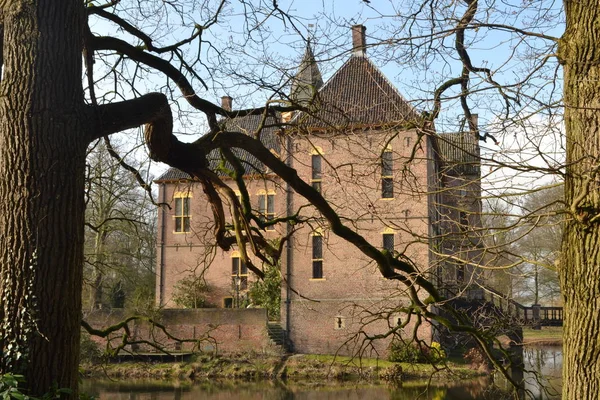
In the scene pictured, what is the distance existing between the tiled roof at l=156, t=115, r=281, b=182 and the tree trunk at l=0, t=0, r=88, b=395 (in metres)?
1.54

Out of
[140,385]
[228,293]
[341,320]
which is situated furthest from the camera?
[228,293]

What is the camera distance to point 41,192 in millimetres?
4035

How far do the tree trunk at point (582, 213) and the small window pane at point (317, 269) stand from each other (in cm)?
1917

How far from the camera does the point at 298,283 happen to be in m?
23.1

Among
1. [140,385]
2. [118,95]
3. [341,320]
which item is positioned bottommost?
[140,385]

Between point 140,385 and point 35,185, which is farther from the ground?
point 35,185

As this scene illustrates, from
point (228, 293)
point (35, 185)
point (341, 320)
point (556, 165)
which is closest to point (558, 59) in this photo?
point (556, 165)

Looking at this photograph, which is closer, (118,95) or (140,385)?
(118,95)

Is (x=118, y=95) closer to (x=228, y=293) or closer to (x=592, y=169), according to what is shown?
(x=592, y=169)

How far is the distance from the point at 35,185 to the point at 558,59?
125 inches

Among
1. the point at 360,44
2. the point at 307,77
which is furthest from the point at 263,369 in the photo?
the point at 307,77

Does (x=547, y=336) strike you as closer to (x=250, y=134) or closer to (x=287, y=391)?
(x=287, y=391)

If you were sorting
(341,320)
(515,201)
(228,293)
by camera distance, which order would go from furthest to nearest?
(228,293) < (341,320) < (515,201)

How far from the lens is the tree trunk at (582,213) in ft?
12.2
